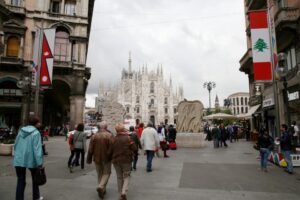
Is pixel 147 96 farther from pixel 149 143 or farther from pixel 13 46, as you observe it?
pixel 149 143

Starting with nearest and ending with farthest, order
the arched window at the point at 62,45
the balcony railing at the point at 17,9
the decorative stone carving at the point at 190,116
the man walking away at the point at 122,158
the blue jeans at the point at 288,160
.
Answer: the man walking away at the point at 122,158 < the blue jeans at the point at 288,160 < the decorative stone carving at the point at 190,116 < the balcony railing at the point at 17,9 < the arched window at the point at 62,45

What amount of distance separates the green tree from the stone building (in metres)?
20.0

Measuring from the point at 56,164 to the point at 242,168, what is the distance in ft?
24.1

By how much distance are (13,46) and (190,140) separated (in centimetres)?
2065

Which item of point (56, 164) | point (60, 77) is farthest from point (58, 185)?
point (60, 77)

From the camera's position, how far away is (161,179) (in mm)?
7480

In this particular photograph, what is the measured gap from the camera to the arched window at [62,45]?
90.4ft

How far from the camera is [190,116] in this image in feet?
62.7

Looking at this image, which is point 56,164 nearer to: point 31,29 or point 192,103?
point 192,103

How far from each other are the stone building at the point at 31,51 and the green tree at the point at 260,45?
20.0 metres

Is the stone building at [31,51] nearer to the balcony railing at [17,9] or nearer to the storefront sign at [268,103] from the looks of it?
the balcony railing at [17,9]

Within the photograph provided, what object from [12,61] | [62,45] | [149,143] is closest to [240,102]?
[62,45]

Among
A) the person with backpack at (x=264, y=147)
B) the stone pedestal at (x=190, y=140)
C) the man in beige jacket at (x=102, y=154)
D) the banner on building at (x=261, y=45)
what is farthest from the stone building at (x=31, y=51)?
the man in beige jacket at (x=102, y=154)

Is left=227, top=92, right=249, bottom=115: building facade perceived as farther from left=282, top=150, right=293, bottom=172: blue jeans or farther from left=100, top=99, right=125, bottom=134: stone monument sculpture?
left=282, top=150, right=293, bottom=172: blue jeans
